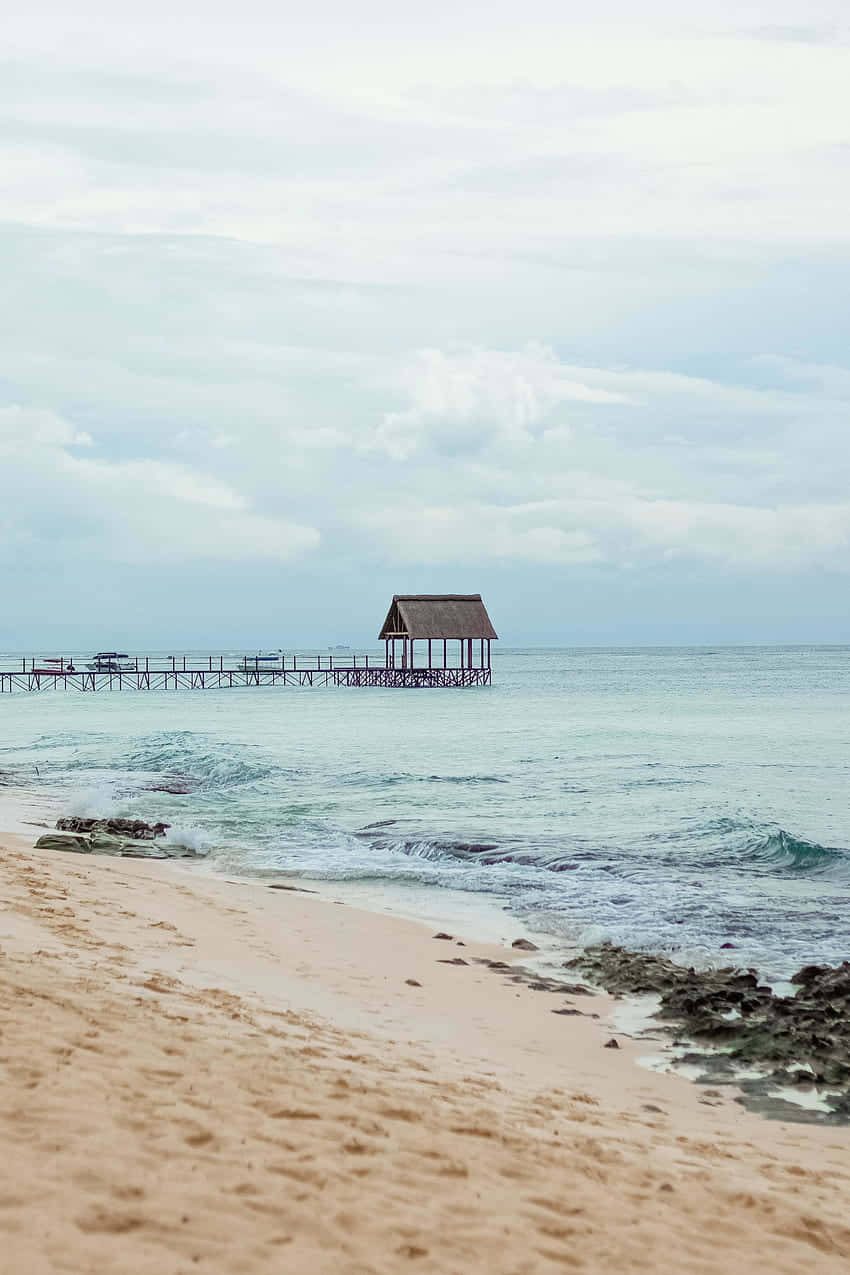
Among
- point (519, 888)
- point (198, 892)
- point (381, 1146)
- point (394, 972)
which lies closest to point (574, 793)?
point (519, 888)

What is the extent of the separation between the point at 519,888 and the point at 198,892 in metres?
3.37

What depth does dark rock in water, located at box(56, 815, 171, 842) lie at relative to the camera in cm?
1415

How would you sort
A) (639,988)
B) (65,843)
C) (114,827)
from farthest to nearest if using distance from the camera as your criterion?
(114,827), (65,843), (639,988)

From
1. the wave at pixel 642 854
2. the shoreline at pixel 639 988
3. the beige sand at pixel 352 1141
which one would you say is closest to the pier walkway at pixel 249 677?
the wave at pixel 642 854

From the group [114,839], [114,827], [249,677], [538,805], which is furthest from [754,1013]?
[249,677]

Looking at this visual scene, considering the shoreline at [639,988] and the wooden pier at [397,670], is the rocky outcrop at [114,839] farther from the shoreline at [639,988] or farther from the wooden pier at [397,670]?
the wooden pier at [397,670]

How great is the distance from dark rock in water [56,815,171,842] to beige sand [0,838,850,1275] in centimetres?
708

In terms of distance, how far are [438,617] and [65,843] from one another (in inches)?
1612

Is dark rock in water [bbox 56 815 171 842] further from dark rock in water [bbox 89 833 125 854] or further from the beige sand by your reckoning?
the beige sand

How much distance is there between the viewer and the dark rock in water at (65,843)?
40.5 ft

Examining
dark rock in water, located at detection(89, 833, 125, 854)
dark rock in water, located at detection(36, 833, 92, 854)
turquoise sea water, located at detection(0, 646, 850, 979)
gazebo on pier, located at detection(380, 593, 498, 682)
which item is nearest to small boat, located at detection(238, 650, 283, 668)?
gazebo on pier, located at detection(380, 593, 498, 682)

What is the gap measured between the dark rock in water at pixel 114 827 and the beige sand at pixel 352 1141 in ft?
23.2

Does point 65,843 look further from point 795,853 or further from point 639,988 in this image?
point 795,853

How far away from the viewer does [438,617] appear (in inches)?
2088
